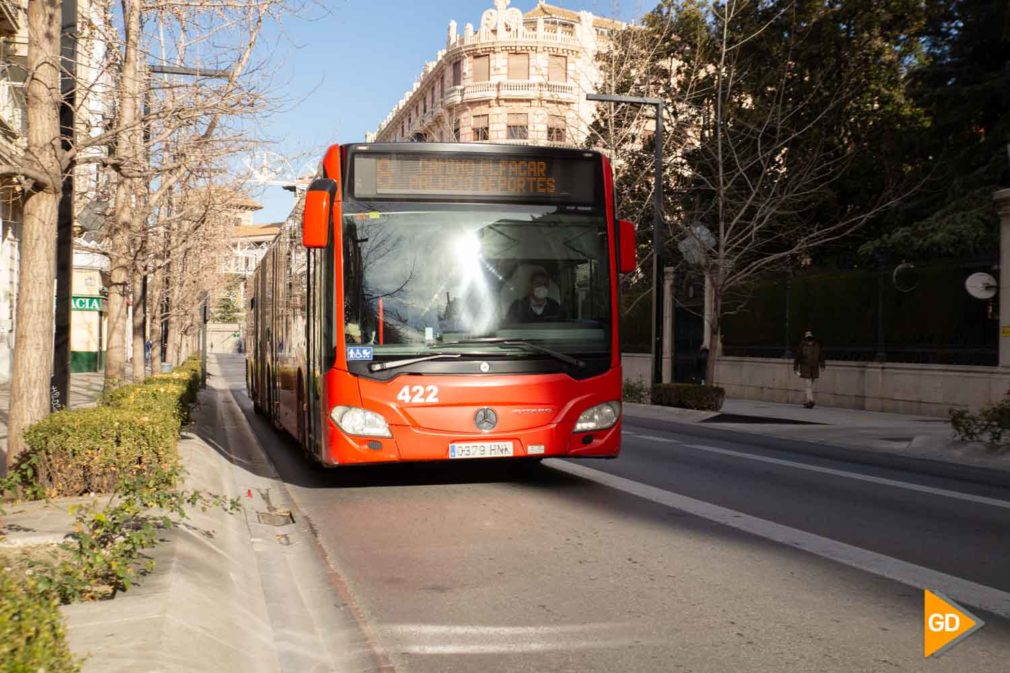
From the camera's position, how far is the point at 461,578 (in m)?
6.42

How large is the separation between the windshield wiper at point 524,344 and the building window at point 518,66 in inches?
2487

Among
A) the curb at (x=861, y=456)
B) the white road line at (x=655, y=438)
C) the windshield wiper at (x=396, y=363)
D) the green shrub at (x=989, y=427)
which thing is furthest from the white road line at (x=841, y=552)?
the green shrub at (x=989, y=427)

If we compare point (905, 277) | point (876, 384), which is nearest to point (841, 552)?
point (905, 277)

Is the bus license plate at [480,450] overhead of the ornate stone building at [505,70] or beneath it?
beneath

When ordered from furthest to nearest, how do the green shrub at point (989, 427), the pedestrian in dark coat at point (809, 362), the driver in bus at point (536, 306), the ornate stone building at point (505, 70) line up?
the ornate stone building at point (505, 70) → the pedestrian in dark coat at point (809, 362) → the green shrub at point (989, 427) → the driver in bus at point (536, 306)

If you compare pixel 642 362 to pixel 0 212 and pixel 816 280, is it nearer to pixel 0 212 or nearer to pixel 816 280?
pixel 816 280

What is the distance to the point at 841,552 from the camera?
7125 mm

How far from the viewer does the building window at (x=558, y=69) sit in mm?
69875

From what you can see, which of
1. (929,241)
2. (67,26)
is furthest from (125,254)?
(929,241)

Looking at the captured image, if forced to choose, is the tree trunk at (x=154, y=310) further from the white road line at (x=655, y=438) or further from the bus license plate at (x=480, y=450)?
the bus license plate at (x=480, y=450)

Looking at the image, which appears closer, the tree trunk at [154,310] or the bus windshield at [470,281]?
the bus windshield at [470,281]

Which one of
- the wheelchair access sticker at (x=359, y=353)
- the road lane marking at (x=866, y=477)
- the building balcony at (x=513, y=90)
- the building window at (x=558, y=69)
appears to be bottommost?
the road lane marking at (x=866, y=477)

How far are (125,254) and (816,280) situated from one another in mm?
17207

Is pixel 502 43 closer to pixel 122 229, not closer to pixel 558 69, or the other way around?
pixel 558 69
